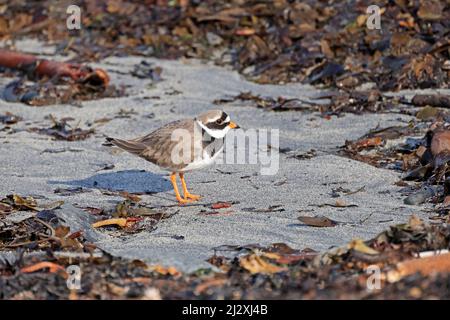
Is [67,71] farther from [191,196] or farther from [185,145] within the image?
[191,196]

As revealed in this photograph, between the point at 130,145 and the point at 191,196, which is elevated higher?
the point at 130,145

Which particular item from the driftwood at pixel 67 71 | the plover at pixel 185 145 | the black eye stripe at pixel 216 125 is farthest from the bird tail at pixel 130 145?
the driftwood at pixel 67 71

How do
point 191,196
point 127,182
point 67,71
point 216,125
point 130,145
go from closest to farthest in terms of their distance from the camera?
point 191,196
point 216,125
point 130,145
point 127,182
point 67,71

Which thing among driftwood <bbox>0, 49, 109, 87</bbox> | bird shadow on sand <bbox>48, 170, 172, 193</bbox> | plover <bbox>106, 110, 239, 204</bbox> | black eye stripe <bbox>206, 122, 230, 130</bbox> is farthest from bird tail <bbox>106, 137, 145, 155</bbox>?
driftwood <bbox>0, 49, 109, 87</bbox>

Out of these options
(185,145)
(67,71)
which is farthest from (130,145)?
(67,71)

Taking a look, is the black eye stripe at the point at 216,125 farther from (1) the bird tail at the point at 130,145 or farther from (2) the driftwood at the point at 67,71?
(2) the driftwood at the point at 67,71

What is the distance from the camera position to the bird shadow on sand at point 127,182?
7203 mm

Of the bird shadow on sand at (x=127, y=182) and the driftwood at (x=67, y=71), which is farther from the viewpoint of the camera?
the driftwood at (x=67, y=71)

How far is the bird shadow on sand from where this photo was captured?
7.20 m

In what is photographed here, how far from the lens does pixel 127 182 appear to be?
7371 mm

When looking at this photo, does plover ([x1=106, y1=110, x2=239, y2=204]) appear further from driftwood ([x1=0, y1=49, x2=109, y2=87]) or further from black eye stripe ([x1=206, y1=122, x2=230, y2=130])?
driftwood ([x1=0, y1=49, x2=109, y2=87])

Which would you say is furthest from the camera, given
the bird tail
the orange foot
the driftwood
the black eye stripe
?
the driftwood

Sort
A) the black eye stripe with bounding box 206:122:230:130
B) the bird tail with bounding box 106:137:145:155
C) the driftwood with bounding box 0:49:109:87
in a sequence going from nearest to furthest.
A: the black eye stripe with bounding box 206:122:230:130, the bird tail with bounding box 106:137:145:155, the driftwood with bounding box 0:49:109:87
